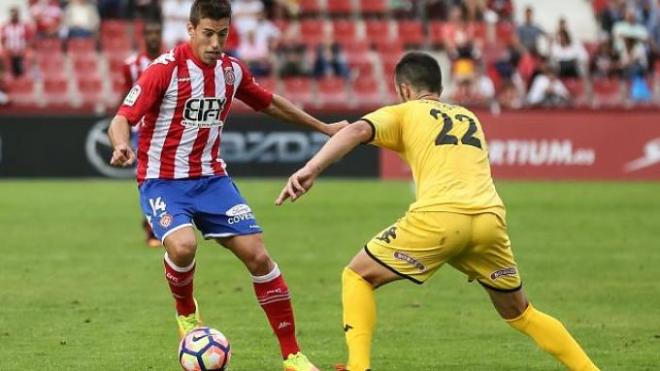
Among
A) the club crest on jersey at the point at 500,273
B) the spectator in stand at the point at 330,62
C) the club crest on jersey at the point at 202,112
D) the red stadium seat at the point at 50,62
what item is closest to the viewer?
the club crest on jersey at the point at 500,273

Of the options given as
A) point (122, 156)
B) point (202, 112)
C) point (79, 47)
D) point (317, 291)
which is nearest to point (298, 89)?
point (79, 47)

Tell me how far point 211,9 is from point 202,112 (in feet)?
2.37

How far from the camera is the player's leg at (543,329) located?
7.64 meters

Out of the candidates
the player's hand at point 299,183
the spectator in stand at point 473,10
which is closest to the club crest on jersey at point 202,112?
the player's hand at point 299,183

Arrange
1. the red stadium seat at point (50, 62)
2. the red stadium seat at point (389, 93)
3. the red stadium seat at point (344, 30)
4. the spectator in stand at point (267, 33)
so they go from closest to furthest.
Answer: the red stadium seat at point (389, 93) → the red stadium seat at point (50, 62) → the spectator in stand at point (267, 33) → the red stadium seat at point (344, 30)

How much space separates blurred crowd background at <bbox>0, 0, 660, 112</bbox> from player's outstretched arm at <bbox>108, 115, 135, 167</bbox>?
17.1 meters

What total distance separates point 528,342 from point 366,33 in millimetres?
20950

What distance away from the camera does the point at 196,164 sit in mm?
8531

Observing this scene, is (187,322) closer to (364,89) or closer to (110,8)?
(364,89)

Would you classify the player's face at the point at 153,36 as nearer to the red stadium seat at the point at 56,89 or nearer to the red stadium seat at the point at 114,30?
the red stadium seat at the point at 56,89

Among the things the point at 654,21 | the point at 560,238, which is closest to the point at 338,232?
the point at 560,238

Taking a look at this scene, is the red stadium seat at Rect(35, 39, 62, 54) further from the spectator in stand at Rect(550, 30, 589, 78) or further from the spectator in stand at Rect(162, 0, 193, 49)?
the spectator in stand at Rect(550, 30, 589, 78)

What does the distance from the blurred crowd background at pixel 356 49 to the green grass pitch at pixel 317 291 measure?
668 centimetres

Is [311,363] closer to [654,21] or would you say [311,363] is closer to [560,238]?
[560,238]
